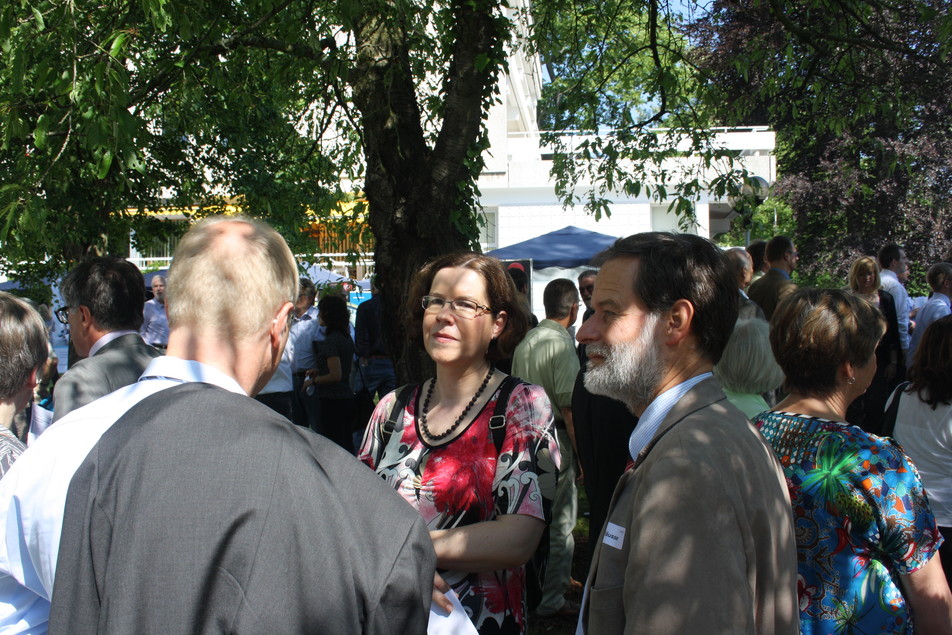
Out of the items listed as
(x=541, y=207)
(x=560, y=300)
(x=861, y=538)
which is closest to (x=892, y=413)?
(x=861, y=538)

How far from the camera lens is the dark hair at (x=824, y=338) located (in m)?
2.47

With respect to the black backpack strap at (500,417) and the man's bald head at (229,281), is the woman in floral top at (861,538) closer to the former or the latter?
the black backpack strap at (500,417)

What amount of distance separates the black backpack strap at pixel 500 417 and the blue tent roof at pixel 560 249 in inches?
286

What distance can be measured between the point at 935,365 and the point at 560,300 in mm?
2782

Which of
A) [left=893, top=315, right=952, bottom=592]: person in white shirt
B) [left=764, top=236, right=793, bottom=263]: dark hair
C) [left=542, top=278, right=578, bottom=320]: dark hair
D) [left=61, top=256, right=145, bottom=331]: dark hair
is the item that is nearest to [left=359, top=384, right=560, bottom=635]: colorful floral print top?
[left=61, top=256, right=145, bottom=331]: dark hair

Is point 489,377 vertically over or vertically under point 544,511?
over

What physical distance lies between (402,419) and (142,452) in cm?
153

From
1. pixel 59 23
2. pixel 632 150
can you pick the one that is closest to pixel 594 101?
pixel 632 150

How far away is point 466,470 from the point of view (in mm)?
2465

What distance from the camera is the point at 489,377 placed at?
108 inches

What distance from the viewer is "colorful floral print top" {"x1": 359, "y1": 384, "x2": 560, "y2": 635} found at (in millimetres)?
2385

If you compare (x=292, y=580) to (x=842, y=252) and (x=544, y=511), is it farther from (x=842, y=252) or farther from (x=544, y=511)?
(x=842, y=252)

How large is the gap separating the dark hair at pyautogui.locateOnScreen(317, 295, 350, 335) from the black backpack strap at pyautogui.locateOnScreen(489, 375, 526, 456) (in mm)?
4990

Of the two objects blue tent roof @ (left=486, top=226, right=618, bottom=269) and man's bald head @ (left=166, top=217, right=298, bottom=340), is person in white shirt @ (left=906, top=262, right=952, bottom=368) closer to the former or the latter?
blue tent roof @ (left=486, top=226, right=618, bottom=269)
